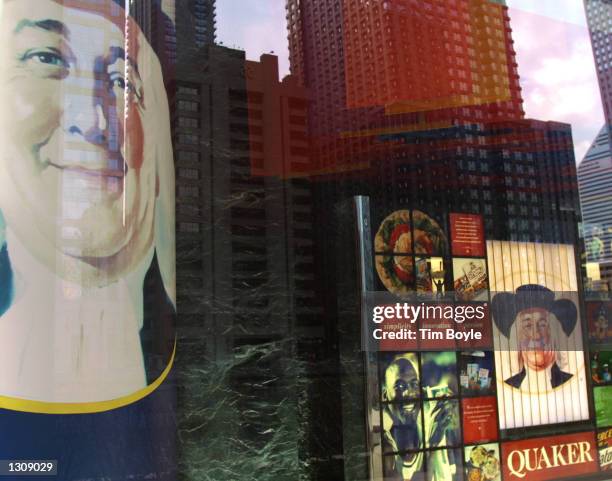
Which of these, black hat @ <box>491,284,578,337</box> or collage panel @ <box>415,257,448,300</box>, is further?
black hat @ <box>491,284,578,337</box>

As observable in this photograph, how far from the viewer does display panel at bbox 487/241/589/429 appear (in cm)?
413

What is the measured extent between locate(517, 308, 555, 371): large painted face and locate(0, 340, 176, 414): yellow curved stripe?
7.74ft

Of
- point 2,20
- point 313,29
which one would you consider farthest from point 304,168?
point 2,20

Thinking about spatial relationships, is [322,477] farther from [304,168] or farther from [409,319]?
[304,168]

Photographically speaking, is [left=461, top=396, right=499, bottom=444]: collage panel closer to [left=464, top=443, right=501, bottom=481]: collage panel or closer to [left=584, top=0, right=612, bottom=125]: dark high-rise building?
[left=464, top=443, right=501, bottom=481]: collage panel

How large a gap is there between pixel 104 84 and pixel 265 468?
7.15ft

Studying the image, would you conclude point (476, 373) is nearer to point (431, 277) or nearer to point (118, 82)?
point (431, 277)

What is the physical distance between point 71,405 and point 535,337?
287 centimetres

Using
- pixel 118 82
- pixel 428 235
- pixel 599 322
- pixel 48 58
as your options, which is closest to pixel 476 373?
pixel 428 235

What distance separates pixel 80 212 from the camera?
3.19 metres

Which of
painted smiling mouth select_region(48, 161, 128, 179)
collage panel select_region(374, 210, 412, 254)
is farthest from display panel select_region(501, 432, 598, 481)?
painted smiling mouth select_region(48, 161, 128, 179)

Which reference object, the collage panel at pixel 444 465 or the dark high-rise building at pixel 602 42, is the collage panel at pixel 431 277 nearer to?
the collage panel at pixel 444 465

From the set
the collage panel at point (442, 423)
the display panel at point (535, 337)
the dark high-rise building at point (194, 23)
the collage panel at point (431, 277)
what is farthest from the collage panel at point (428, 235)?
the dark high-rise building at point (194, 23)

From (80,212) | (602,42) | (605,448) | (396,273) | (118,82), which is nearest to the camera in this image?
(80,212)
